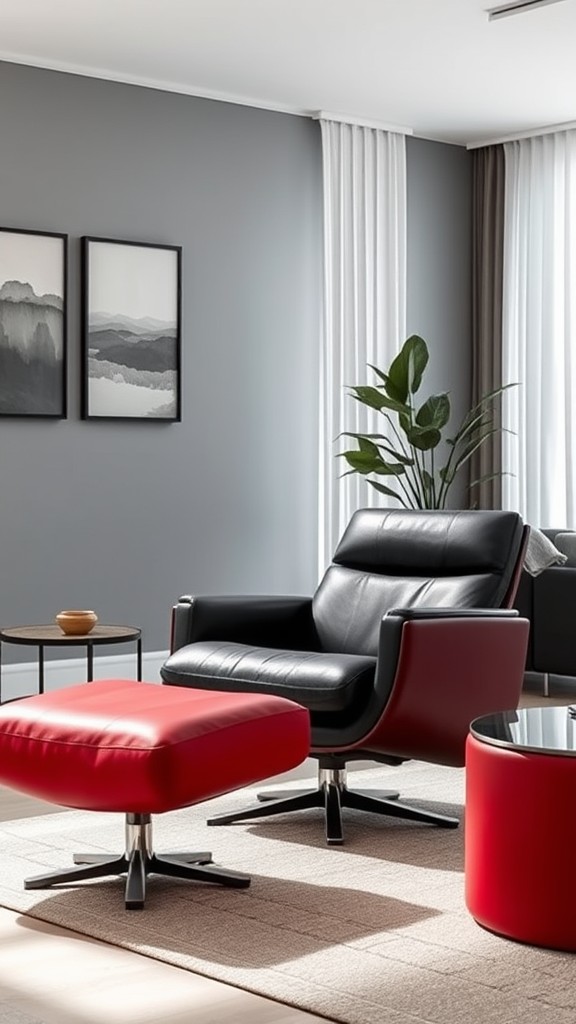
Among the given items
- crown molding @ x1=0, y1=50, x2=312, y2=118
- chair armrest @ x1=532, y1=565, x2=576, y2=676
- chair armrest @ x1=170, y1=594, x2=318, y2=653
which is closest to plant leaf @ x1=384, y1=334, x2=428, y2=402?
chair armrest @ x1=532, y1=565, x2=576, y2=676

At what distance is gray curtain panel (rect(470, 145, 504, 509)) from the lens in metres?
7.21

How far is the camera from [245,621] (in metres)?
4.13

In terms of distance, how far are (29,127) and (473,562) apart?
2777mm

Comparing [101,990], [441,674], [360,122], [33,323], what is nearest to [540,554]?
[441,674]

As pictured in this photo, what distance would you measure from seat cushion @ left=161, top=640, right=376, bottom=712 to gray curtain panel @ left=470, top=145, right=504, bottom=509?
354 centimetres

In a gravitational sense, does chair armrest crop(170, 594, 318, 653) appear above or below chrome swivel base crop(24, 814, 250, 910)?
above

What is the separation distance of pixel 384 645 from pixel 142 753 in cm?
84

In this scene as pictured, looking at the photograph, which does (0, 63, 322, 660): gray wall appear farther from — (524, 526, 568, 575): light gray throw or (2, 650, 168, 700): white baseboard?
(524, 526, 568, 575): light gray throw

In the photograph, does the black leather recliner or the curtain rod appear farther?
the curtain rod

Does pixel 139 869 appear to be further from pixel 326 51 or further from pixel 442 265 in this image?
pixel 442 265

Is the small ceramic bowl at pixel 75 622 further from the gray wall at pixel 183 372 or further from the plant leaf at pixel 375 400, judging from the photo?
the plant leaf at pixel 375 400

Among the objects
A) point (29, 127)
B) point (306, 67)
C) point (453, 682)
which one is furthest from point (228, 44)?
point (453, 682)

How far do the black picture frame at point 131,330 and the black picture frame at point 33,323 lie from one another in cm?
11

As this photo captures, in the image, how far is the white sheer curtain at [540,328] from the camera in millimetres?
6883
